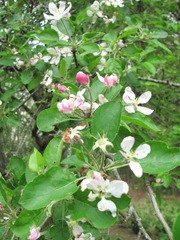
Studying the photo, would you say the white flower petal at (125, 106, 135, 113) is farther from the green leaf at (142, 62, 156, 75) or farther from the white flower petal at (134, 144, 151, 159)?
the green leaf at (142, 62, 156, 75)

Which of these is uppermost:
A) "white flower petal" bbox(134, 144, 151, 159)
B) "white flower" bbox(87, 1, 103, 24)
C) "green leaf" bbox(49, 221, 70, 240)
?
"white flower petal" bbox(134, 144, 151, 159)

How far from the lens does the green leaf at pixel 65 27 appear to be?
1782 millimetres

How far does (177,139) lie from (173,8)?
1.61 m

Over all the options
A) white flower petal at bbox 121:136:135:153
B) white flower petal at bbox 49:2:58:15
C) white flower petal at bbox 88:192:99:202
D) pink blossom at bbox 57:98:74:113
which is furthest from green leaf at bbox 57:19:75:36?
white flower petal at bbox 88:192:99:202

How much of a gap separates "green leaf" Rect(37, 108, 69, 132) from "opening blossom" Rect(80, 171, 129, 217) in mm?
332

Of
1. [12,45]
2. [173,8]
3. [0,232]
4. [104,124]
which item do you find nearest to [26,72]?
[12,45]

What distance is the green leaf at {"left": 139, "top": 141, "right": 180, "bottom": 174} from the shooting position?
3.33 feet

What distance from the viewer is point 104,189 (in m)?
0.95

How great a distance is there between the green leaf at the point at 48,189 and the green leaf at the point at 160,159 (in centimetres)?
19

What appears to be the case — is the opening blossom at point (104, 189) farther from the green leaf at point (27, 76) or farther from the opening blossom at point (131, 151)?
the green leaf at point (27, 76)

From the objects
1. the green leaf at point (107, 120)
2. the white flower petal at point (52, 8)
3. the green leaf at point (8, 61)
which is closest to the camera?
the green leaf at point (107, 120)

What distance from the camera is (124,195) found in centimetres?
101

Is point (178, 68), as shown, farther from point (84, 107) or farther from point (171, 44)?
point (84, 107)

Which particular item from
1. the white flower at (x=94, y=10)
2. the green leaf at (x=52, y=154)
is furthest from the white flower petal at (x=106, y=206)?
the white flower at (x=94, y=10)
